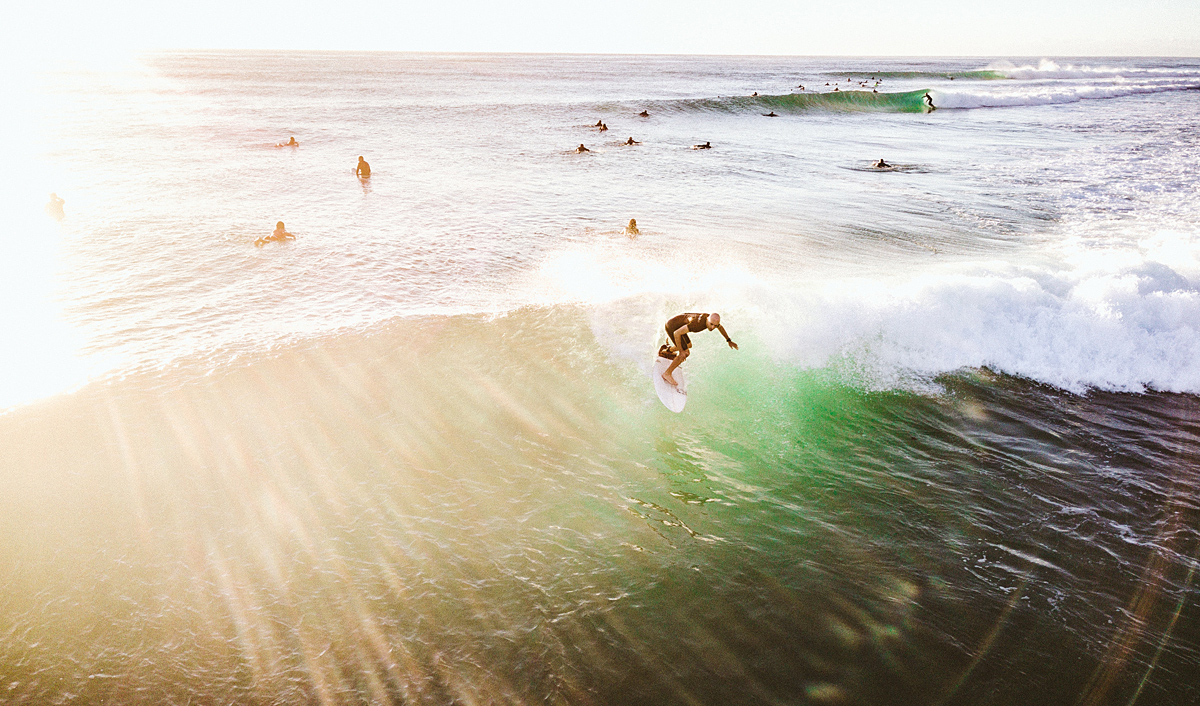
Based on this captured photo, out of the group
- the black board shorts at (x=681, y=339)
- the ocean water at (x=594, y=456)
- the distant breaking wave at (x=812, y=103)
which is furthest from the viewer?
the distant breaking wave at (x=812, y=103)

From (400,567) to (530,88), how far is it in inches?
3260

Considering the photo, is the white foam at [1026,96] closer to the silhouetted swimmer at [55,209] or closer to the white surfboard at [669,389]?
the white surfboard at [669,389]

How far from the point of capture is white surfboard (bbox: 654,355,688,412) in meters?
10.5

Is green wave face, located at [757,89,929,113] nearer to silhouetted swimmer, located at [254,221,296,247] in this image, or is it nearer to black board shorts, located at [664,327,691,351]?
silhouetted swimmer, located at [254,221,296,247]

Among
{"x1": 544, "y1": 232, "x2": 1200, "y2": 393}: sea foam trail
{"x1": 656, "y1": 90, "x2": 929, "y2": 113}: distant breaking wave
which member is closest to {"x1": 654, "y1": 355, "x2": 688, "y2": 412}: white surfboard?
{"x1": 544, "y1": 232, "x2": 1200, "y2": 393}: sea foam trail

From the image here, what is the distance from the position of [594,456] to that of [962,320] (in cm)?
838

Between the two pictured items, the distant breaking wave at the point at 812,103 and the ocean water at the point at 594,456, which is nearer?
the ocean water at the point at 594,456

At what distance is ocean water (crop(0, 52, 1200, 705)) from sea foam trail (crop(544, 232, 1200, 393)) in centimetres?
→ 8

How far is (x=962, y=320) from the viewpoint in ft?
41.3

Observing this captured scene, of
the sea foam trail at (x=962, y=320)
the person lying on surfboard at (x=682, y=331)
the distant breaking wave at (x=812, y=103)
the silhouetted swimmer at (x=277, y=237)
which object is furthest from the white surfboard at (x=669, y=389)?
the distant breaking wave at (x=812, y=103)

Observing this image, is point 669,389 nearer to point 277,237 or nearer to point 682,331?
point 682,331

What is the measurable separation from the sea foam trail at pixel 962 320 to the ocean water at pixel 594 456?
8 cm

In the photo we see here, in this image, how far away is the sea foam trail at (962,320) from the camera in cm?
1173

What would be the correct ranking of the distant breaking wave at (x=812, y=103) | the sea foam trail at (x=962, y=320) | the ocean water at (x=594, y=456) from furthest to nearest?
1. the distant breaking wave at (x=812, y=103)
2. the sea foam trail at (x=962, y=320)
3. the ocean water at (x=594, y=456)
